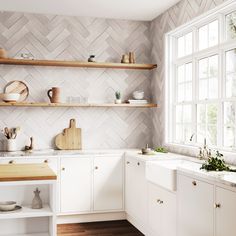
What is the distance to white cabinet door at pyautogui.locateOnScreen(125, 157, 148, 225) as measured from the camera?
4906 millimetres

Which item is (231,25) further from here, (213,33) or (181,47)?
(181,47)

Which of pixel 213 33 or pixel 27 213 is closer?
pixel 27 213

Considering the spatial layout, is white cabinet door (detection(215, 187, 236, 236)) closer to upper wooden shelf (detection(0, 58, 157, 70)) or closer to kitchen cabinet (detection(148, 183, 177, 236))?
kitchen cabinet (detection(148, 183, 177, 236))

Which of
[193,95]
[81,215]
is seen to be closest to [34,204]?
[81,215]

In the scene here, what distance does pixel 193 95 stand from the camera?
16.7ft

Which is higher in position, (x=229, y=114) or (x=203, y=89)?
(x=203, y=89)

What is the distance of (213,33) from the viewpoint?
4695 mm

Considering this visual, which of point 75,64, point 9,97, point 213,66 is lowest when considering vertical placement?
point 9,97

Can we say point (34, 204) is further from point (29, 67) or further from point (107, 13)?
point (107, 13)

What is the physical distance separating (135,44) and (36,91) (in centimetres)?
169

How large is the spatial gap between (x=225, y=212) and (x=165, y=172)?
3.56 feet

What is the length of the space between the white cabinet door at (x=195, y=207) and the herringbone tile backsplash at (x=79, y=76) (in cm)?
244

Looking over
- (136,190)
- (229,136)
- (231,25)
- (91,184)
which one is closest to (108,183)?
(91,184)

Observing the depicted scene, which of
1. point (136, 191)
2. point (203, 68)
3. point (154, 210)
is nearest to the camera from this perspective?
point (154, 210)
